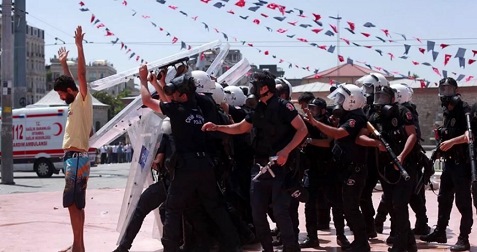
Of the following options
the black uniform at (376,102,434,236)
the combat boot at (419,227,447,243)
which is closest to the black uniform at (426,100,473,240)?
the black uniform at (376,102,434,236)

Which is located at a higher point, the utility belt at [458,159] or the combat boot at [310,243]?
the utility belt at [458,159]

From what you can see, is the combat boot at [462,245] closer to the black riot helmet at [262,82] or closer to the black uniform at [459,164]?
the black uniform at [459,164]

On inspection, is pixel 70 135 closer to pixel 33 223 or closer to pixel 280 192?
pixel 280 192

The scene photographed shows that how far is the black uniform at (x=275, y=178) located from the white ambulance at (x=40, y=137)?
20.1 meters

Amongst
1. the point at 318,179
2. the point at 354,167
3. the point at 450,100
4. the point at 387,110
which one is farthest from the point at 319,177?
the point at 450,100

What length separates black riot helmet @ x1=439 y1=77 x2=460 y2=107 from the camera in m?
8.84

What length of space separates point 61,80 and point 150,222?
3.97 metres

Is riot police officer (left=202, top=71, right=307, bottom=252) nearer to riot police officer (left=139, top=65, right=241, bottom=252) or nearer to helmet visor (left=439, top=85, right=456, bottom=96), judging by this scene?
riot police officer (left=139, top=65, right=241, bottom=252)

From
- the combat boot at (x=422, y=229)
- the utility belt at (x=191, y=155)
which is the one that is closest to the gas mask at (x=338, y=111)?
the utility belt at (x=191, y=155)

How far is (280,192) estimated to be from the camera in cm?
748

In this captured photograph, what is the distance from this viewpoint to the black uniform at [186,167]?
7.49m

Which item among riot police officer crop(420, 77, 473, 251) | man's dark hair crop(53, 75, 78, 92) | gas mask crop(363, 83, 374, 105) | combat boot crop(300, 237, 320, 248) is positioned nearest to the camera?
man's dark hair crop(53, 75, 78, 92)

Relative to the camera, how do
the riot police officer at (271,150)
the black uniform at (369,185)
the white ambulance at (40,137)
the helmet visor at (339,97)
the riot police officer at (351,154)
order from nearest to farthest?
the riot police officer at (271,150) → the riot police officer at (351,154) → the helmet visor at (339,97) → the black uniform at (369,185) → the white ambulance at (40,137)

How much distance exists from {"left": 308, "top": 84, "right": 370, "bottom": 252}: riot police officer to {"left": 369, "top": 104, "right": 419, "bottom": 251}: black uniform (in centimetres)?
28
